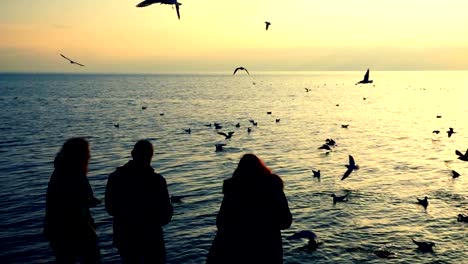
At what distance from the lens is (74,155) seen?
235 inches

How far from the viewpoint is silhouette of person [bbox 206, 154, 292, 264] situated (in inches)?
205

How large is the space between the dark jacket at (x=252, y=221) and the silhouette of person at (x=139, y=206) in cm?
99

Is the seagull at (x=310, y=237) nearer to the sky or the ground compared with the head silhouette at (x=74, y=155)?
nearer to the ground

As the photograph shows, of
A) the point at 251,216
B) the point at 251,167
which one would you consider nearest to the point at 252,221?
the point at 251,216

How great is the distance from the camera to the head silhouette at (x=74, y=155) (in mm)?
5930

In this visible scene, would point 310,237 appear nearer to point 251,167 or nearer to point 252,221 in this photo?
point 252,221

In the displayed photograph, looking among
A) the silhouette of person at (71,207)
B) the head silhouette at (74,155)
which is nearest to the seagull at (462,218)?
the silhouette of person at (71,207)

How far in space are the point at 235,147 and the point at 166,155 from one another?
7.14m

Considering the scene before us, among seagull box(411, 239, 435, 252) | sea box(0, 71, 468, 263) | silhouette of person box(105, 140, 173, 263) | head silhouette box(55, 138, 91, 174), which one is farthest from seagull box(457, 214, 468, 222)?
head silhouette box(55, 138, 91, 174)

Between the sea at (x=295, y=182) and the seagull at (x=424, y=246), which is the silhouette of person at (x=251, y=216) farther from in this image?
the seagull at (x=424, y=246)

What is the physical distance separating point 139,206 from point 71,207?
1.01 m

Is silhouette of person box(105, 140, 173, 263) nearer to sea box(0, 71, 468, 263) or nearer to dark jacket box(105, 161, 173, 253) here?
dark jacket box(105, 161, 173, 253)

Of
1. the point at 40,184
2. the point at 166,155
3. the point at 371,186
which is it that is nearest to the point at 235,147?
the point at 166,155

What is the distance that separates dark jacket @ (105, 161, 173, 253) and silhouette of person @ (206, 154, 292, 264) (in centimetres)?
97
